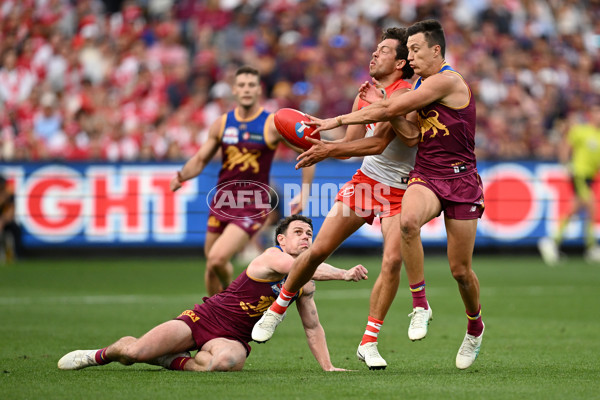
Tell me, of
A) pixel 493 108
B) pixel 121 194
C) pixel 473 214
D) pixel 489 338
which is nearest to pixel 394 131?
pixel 473 214

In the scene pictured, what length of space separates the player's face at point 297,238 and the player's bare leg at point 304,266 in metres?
0.16

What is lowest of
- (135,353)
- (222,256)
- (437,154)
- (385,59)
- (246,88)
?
(135,353)

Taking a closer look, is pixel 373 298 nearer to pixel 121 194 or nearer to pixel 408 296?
pixel 408 296

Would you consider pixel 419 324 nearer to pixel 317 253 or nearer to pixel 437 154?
pixel 317 253

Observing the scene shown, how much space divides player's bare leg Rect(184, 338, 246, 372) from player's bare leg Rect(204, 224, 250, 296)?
2.69 m

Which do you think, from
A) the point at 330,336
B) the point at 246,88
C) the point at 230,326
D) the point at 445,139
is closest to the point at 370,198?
the point at 445,139

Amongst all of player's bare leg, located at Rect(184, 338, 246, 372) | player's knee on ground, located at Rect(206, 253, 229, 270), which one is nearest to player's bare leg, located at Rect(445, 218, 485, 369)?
player's bare leg, located at Rect(184, 338, 246, 372)

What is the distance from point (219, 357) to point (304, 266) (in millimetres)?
892

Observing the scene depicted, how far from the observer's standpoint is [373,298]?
291 inches

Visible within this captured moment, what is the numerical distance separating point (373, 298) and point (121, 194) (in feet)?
36.1

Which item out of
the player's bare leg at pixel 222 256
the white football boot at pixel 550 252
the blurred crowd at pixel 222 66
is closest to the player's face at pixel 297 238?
the player's bare leg at pixel 222 256

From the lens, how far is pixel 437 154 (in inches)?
283

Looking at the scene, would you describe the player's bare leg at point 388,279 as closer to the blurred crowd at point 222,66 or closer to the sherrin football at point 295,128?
the sherrin football at point 295,128

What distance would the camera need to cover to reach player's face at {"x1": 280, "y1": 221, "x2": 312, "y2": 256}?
732 cm
